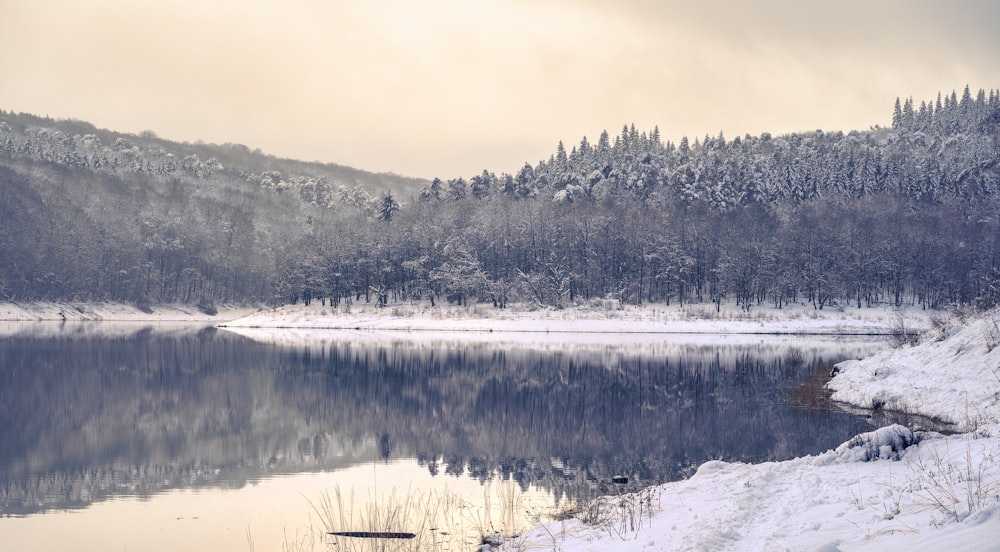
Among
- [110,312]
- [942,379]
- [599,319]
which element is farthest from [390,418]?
[110,312]

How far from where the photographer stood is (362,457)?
2330cm

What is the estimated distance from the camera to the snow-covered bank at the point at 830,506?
27.9ft

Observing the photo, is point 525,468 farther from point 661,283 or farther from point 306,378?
point 661,283

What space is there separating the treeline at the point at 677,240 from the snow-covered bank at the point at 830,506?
90408 mm

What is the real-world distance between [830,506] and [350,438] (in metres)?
18.8

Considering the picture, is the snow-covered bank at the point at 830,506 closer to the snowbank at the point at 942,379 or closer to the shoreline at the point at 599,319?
the snowbank at the point at 942,379

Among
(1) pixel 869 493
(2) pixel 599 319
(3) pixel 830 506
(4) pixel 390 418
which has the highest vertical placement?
(1) pixel 869 493

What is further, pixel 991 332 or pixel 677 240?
Result: pixel 677 240

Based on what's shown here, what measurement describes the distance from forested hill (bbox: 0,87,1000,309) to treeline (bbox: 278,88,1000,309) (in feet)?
1.14

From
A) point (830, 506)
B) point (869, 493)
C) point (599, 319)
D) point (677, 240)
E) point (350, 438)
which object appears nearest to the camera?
point (830, 506)

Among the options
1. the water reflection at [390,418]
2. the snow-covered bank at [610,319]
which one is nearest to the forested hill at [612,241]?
the snow-covered bank at [610,319]

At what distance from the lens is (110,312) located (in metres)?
133

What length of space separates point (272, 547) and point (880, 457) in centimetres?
1129

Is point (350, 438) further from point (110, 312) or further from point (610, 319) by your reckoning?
point (110, 312)
